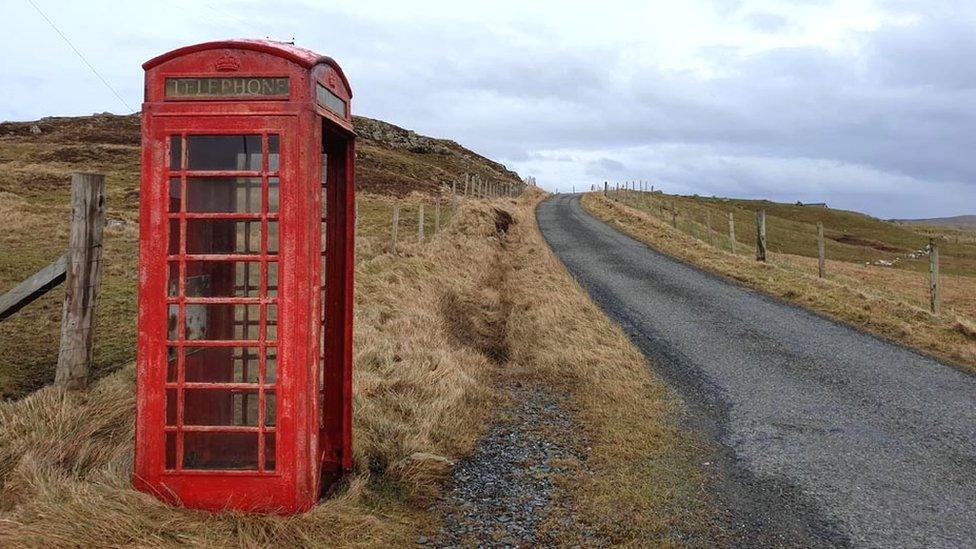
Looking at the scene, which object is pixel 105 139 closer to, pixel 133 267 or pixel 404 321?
pixel 133 267

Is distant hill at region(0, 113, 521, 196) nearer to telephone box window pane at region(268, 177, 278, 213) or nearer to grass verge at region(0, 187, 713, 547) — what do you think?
grass verge at region(0, 187, 713, 547)

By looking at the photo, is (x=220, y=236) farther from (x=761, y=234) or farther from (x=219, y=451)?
(x=761, y=234)

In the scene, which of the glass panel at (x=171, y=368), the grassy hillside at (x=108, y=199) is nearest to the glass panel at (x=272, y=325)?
the glass panel at (x=171, y=368)

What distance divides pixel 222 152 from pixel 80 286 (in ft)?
8.04

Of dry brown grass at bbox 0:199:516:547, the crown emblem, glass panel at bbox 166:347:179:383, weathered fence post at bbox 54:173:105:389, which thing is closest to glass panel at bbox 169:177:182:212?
the crown emblem

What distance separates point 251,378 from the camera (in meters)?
4.88

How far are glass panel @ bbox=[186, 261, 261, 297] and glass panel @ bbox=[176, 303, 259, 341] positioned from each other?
0.10 meters

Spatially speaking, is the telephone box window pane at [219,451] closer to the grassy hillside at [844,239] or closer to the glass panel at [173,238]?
the glass panel at [173,238]

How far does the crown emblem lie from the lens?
3734 millimetres

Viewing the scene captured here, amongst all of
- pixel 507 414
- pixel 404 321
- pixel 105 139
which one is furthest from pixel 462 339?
pixel 105 139

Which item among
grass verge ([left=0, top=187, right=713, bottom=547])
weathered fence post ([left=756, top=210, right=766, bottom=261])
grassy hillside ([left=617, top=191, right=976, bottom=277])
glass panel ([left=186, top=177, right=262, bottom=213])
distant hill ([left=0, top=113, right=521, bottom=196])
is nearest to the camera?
grass verge ([left=0, top=187, right=713, bottom=547])

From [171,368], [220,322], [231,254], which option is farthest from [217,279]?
[171,368]

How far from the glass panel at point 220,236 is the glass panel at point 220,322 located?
0.37 m

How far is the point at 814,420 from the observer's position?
6801 millimetres
